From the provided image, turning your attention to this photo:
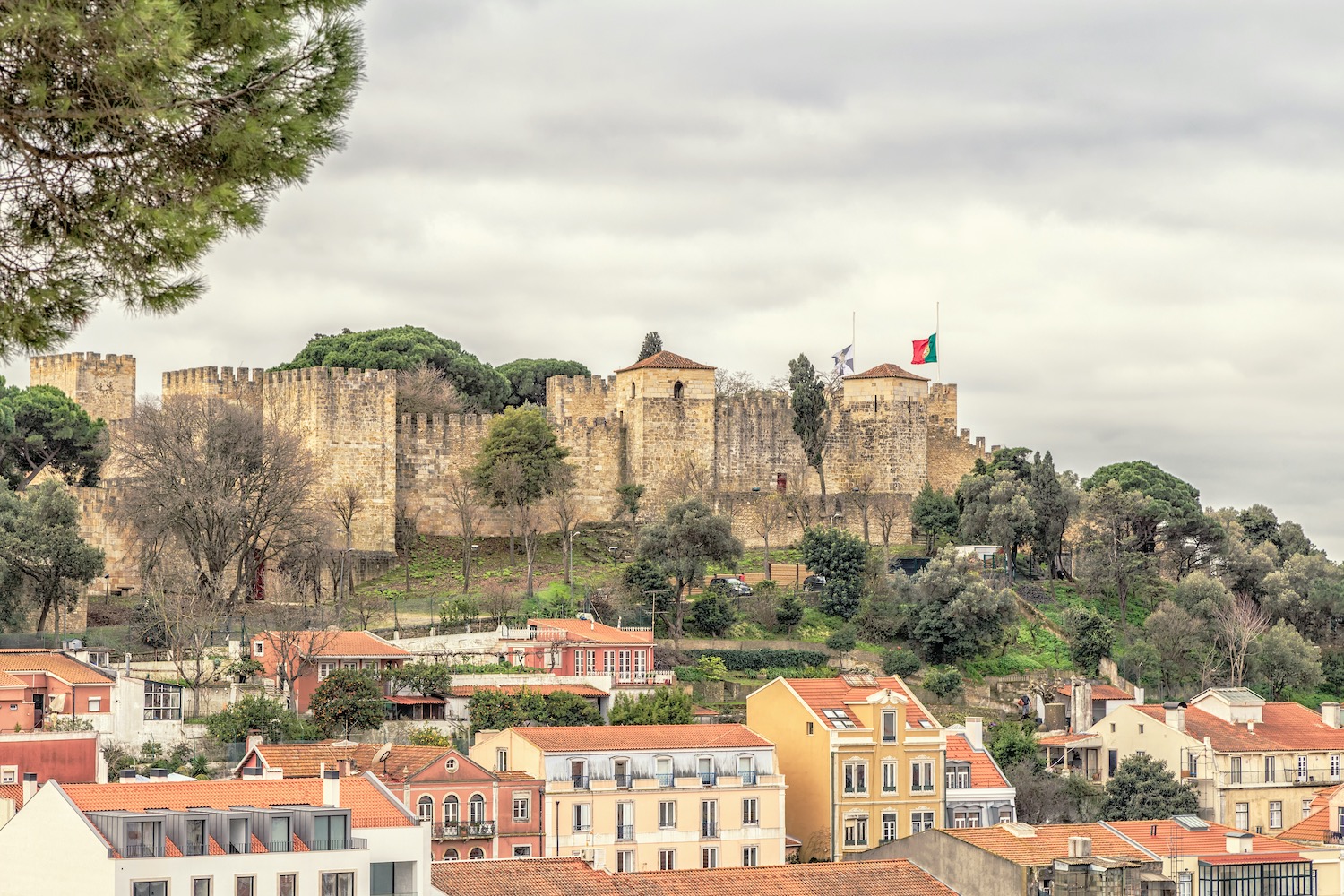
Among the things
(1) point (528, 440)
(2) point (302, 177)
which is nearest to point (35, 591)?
(1) point (528, 440)

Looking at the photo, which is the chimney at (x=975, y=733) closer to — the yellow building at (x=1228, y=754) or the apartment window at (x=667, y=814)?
the yellow building at (x=1228, y=754)

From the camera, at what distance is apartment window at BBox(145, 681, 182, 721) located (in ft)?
149

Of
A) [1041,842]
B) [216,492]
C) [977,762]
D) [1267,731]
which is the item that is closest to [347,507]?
[216,492]

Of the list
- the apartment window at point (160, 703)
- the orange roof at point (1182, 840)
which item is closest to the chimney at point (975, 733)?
the orange roof at point (1182, 840)

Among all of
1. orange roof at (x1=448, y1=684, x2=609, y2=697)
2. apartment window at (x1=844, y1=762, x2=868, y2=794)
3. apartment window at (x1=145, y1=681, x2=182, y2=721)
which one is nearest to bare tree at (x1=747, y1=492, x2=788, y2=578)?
orange roof at (x1=448, y1=684, x2=609, y2=697)

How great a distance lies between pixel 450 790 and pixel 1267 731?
2215cm

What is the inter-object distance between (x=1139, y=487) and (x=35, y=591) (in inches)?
1380

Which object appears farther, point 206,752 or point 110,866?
point 206,752

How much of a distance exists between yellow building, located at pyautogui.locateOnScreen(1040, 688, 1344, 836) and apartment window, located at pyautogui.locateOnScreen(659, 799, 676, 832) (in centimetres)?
1227

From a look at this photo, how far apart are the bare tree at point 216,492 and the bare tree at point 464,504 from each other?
19.3ft

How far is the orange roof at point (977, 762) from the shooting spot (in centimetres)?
4616

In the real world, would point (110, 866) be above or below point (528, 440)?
below

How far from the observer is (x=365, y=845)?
31375mm

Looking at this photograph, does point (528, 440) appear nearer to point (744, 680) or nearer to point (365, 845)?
point (744, 680)
